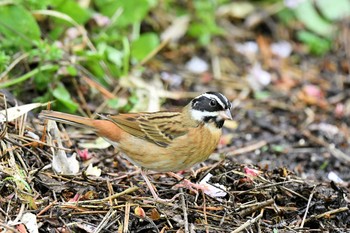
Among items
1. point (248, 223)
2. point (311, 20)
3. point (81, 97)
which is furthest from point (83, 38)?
point (311, 20)

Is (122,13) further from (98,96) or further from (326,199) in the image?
(326,199)

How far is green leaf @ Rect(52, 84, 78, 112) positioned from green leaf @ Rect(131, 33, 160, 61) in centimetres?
129

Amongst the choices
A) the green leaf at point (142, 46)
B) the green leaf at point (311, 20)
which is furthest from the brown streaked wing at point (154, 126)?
the green leaf at point (311, 20)

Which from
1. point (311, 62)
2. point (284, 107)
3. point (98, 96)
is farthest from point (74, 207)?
point (311, 62)

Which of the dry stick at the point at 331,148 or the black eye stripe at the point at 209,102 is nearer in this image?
the black eye stripe at the point at 209,102

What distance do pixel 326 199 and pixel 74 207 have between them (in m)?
1.88

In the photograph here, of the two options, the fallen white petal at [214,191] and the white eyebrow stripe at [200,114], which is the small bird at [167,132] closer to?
the white eyebrow stripe at [200,114]

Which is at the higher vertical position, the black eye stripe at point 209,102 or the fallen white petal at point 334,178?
the black eye stripe at point 209,102

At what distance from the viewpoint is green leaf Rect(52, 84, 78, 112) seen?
6449mm

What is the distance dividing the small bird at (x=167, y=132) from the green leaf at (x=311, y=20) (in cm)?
455

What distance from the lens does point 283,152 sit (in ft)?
23.4

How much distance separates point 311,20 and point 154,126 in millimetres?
4803

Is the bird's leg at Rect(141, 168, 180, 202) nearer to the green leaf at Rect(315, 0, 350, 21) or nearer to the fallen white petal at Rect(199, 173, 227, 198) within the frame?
the fallen white petal at Rect(199, 173, 227, 198)

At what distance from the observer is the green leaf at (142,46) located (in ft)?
25.0
